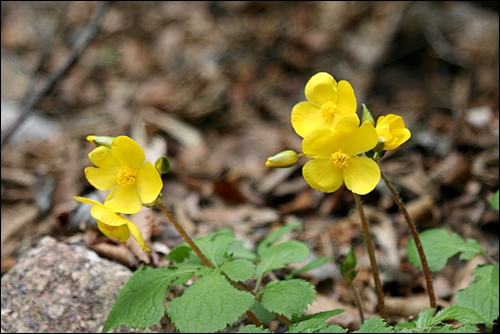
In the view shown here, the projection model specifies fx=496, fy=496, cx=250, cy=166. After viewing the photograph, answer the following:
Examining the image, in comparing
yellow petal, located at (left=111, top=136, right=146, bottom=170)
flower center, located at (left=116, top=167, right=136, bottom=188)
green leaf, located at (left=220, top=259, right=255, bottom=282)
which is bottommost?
green leaf, located at (left=220, top=259, right=255, bottom=282)

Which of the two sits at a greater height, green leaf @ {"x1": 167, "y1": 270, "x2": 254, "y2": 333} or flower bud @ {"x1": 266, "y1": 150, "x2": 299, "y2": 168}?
flower bud @ {"x1": 266, "y1": 150, "x2": 299, "y2": 168}

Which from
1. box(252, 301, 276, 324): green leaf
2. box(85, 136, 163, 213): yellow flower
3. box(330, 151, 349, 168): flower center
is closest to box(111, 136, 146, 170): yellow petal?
box(85, 136, 163, 213): yellow flower

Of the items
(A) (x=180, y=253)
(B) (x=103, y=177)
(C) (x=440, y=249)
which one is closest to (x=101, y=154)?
(B) (x=103, y=177)

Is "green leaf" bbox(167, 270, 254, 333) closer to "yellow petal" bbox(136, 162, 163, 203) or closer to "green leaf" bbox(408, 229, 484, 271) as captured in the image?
"yellow petal" bbox(136, 162, 163, 203)

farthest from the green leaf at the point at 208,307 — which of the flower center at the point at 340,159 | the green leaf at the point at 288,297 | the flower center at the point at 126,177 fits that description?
the flower center at the point at 340,159

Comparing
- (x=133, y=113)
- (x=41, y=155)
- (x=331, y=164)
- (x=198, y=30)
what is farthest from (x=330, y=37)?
(x=331, y=164)

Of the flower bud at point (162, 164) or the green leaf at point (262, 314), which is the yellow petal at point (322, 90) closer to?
the flower bud at point (162, 164)
